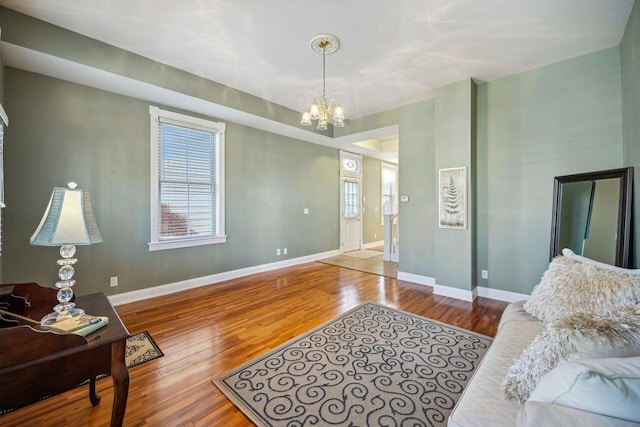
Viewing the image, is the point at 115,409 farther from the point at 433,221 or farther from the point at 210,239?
the point at 433,221

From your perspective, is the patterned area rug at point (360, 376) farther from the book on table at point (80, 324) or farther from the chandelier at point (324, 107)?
the chandelier at point (324, 107)

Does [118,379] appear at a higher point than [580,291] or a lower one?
lower

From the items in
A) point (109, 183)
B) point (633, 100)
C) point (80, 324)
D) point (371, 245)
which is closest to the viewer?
point (80, 324)

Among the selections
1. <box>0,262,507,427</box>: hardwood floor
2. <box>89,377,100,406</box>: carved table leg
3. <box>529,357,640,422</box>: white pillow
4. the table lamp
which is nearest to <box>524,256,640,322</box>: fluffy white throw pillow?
<box>529,357,640,422</box>: white pillow

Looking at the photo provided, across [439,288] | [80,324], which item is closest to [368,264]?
[439,288]

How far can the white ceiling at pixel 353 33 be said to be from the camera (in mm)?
2324

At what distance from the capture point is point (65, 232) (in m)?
1.37

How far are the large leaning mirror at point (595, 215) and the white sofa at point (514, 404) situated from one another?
1628 millimetres

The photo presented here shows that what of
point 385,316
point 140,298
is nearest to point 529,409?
point 385,316

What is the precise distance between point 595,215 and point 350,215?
4.71 m

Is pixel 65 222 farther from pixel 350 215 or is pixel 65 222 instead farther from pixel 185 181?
pixel 350 215

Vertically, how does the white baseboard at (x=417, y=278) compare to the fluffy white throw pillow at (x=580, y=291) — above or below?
below

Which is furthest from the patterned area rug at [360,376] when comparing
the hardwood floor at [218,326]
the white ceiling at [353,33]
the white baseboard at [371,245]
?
the white baseboard at [371,245]

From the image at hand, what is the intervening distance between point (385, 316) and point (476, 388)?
6.12ft
